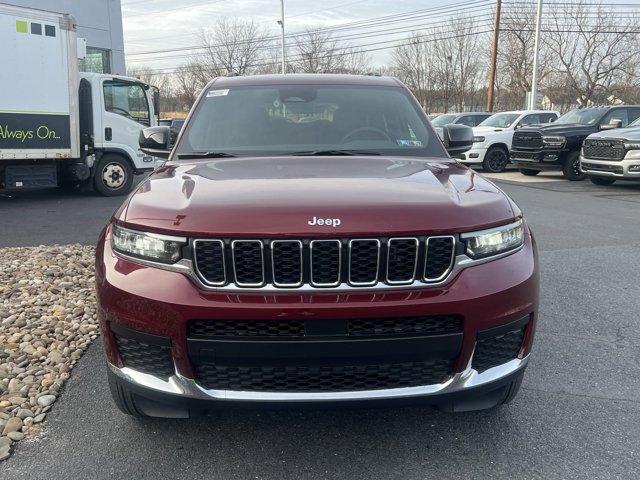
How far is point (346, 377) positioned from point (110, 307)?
3.34 feet

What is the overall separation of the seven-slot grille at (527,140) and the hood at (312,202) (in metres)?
13.6

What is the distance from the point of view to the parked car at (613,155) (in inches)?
493

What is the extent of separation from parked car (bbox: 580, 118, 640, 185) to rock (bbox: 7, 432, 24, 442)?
→ 1284cm

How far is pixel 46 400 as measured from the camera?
3232 millimetres

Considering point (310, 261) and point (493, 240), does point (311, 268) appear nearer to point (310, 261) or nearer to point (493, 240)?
point (310, 261)

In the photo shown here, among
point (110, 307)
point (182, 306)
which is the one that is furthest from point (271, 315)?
point (110, 307)

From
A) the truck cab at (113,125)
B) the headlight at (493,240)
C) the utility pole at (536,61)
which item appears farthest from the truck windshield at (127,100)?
the utility pole at (536,61)

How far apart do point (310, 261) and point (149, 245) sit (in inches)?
26.8

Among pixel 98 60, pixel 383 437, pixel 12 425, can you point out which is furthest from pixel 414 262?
pixel 98 60

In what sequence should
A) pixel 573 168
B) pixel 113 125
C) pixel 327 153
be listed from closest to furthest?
pixel 327 153, pixel 113 125, pixel 573 168

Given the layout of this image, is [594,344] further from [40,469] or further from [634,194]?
[634,194]

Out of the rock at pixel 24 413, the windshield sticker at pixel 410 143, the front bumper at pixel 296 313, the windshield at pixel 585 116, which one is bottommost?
the rock at pixel 24 413

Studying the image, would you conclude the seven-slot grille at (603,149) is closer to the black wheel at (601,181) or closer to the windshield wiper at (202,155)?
the black wheel at (601,181)

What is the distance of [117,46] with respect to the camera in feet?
85.2
